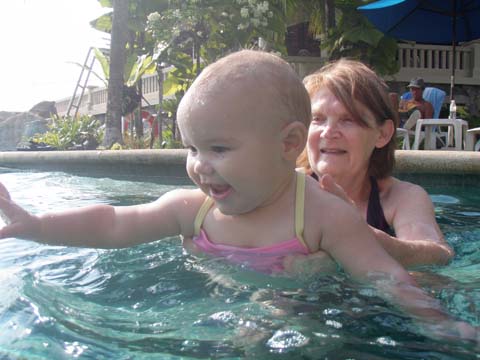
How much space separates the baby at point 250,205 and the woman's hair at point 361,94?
684 millimetres

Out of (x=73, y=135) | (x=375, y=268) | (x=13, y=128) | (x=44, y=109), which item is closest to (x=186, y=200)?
(x=375, y=268)

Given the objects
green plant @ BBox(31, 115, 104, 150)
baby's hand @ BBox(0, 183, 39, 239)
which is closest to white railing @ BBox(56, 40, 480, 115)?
green plant @ BBox(31, 115, 104, 150)

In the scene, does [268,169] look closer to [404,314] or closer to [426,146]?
[404,314]

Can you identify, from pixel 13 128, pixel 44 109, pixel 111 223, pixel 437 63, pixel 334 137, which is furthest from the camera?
pixel 44 109

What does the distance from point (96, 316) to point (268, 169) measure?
29.6 inches

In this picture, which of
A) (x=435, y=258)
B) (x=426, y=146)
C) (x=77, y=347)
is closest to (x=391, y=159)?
(x=435, y=258)

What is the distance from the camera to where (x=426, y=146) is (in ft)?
29.4

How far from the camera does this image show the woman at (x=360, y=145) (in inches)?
99.7

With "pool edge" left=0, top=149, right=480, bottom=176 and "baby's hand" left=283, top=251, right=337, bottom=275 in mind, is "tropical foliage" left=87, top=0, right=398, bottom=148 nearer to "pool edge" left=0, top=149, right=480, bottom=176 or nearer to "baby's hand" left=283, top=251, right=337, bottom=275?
"pool edge" left=0, top=149, right=480, bottom=176

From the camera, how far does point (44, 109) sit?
1136 inches

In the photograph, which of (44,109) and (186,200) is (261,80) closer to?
(186,200)

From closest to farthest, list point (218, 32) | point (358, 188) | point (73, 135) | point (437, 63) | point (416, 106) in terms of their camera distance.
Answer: point (358, 188) < point (416, 106) < point (218, 32) < point (73, 135) < point (437, 63)

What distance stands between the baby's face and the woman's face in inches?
29.2

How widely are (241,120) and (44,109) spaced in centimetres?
2929
